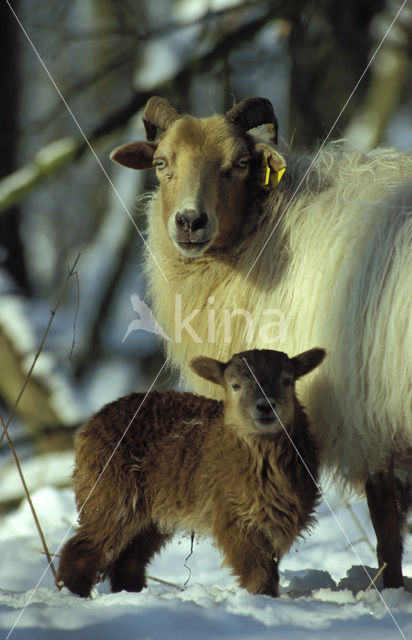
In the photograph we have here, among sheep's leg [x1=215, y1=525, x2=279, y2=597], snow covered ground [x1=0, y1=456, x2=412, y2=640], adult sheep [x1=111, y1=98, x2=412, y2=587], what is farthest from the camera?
adult sheep [x1=111, y1=98, x2=412, y2=587]

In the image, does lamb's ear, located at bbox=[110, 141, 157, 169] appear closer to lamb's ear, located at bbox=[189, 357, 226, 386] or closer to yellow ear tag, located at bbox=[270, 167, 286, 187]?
yellow ear tag, located at bbox=[270, 167, 286, 187]

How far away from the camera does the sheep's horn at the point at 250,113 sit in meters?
3.49

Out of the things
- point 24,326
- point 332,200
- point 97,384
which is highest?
point 332,200

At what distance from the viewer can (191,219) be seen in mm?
3119

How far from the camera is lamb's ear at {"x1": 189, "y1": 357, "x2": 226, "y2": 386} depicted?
284 cm

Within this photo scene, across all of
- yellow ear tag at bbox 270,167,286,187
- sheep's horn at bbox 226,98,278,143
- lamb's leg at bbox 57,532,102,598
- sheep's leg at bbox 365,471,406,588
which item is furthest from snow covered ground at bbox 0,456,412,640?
sheep's horn at bbox 226,98,278,143

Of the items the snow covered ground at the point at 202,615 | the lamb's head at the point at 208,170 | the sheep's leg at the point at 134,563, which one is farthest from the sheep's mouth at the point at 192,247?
the snow covered ground at the point at 202,615

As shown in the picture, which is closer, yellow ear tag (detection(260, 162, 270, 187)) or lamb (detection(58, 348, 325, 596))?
lamb (detection(58, 348, 325, 596))

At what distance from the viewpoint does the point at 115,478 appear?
2773 millimetres

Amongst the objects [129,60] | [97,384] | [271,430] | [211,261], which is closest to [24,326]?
[97,384]

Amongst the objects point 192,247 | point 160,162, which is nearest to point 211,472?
point 192,247

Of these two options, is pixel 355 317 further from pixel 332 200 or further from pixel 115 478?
pixel 115 478

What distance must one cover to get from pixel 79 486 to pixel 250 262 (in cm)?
115

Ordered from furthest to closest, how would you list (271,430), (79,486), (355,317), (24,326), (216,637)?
(24,326)
(355,317)
(79,486)
(271,430)
(216,637)
